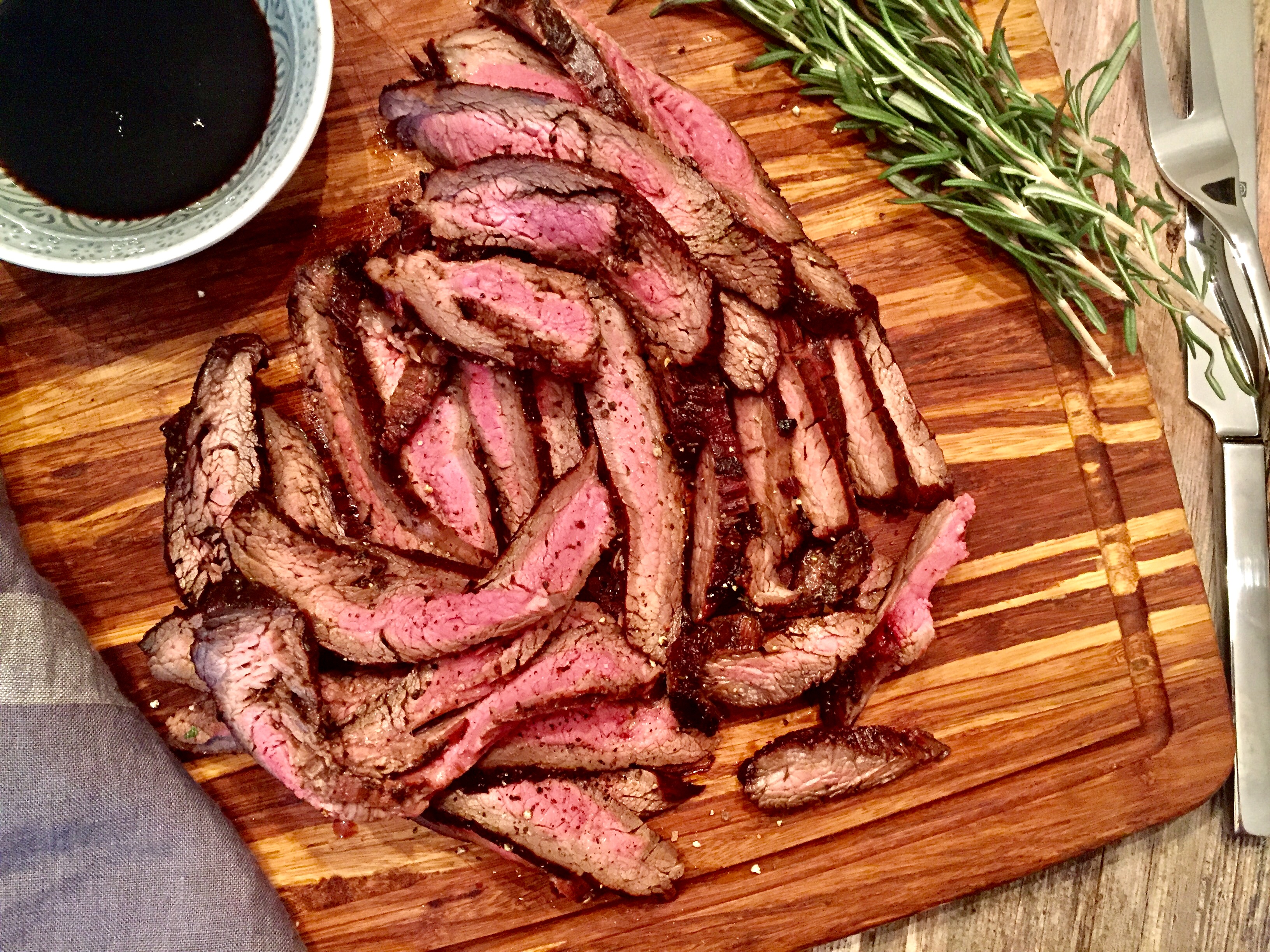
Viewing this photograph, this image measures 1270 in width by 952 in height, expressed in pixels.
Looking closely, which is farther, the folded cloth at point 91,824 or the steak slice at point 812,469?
the steak slice at point 812,469

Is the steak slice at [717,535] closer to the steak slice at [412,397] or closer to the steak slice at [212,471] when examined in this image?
the steak slice at [412,397]

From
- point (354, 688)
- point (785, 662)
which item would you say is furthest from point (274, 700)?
point (785, 662)

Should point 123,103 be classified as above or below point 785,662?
above

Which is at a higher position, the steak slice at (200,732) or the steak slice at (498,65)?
the steak slice at (498,65)

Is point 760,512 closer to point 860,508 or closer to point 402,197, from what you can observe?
point 860,508

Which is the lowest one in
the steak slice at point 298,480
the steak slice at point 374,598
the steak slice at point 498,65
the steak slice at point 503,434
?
the steak slice at point 374,598

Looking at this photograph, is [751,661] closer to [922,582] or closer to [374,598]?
[922,582]

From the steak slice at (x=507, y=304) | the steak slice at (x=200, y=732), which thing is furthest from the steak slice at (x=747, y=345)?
the steak slice at (x=200, y=732)
